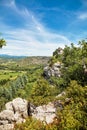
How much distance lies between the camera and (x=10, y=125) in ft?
165

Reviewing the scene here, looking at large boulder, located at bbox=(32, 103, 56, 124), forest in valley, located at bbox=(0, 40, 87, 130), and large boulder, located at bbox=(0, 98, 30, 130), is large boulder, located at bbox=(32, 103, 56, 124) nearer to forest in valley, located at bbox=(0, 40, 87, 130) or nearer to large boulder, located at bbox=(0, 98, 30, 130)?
forest in valley, located at bbox=(0, 40, 87, 130)

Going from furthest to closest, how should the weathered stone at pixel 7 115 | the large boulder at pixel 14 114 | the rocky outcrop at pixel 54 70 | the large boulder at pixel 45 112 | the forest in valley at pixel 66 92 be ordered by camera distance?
the rocky outcrop at pixel 54 70 < the weathered stone at pixel 7 115 < the large boulder at pixel 45 112 < the large boulder at pixel 14 114 < the forest in valley at pixel 66 92

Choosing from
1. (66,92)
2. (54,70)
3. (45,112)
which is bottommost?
(45,112)

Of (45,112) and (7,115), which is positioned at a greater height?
(45,112)

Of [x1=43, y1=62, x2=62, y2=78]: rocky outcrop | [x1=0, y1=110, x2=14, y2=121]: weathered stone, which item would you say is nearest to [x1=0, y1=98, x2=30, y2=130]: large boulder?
[x1=0, y1=110, x2=14, y2=121]: weathered stone

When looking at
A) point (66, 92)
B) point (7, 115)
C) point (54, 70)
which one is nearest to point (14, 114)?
point (7, 115)

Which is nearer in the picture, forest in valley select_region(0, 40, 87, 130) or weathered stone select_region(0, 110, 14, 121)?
forest in valley select_region(0, 40, 87, 130)

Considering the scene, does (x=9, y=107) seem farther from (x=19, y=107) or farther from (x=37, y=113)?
(x=37, y=113)

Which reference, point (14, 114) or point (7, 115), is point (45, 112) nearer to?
point (14, 114)

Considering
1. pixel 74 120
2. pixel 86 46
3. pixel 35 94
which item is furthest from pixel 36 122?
pixel 86 46

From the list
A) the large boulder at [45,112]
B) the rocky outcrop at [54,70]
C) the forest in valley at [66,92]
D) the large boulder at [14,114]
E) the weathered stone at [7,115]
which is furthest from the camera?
the rocky outcrop at [54,70]

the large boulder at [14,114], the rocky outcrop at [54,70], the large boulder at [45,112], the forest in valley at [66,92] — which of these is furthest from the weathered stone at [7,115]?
the rocky outcrop at [54,70]

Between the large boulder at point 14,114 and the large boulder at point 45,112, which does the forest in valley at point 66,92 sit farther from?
the large boulder at point 14,114

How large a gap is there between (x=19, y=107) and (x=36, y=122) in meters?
18.2
